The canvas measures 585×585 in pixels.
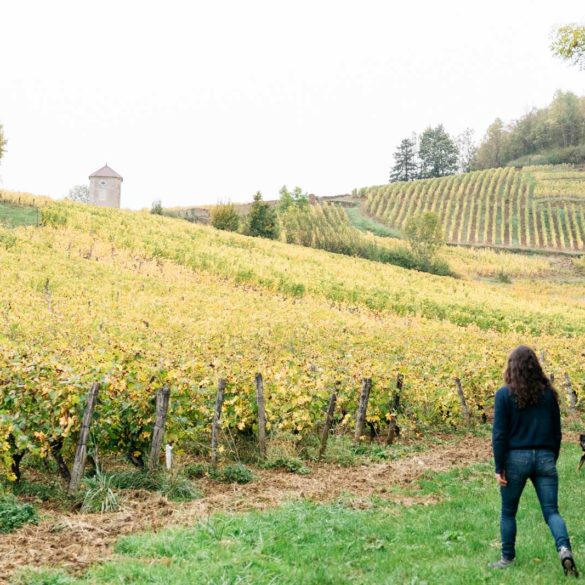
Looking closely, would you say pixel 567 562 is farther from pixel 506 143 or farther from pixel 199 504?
pixel 506 143

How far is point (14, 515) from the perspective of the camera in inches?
265

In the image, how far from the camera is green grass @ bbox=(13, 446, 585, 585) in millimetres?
5395

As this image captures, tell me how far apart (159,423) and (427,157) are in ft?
427

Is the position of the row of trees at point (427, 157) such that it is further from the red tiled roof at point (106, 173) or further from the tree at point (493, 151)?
the red tiled roof at point (106, 173)

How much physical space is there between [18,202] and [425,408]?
38.7 m

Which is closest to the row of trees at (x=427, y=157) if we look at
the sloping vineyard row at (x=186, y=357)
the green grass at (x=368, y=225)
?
the green grass at (x=368, y=225)

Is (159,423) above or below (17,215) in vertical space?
below

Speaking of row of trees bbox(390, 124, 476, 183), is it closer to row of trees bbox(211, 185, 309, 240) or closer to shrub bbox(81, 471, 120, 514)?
row of trees bbox(211, 185, 309, 240)

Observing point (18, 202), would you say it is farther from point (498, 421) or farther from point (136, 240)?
point (498, 421)

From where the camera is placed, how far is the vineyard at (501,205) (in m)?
76.7

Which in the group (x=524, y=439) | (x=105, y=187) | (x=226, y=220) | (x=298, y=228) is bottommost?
(x=524, y=439)

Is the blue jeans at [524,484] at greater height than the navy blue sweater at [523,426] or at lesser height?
lesser

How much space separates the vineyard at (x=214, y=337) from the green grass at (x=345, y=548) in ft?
8.16

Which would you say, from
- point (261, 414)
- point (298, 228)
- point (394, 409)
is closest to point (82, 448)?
point (261, 414)
